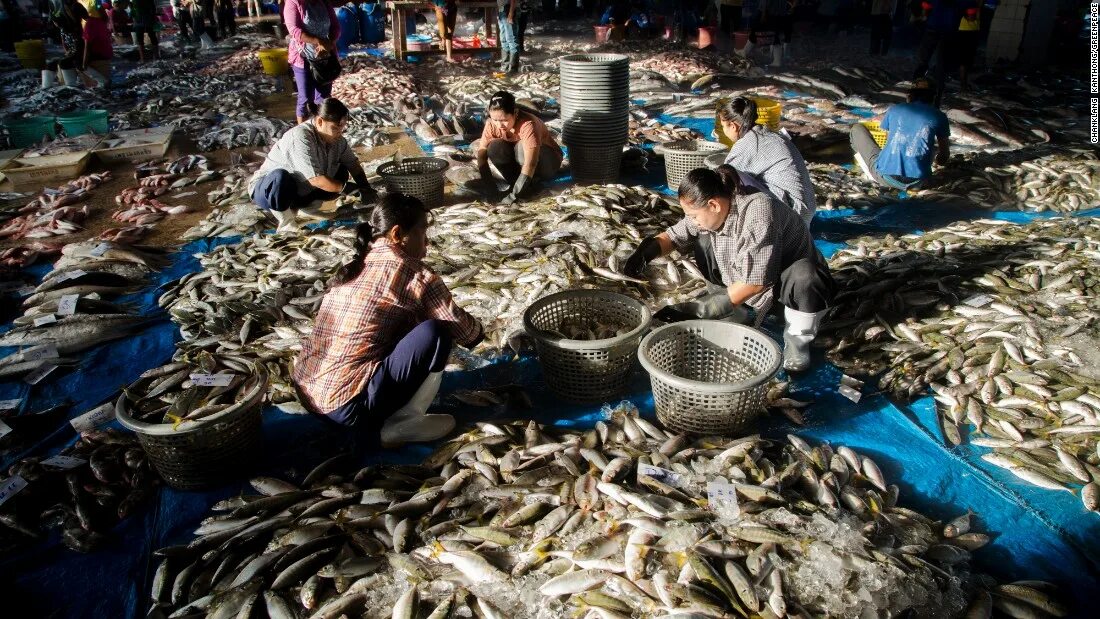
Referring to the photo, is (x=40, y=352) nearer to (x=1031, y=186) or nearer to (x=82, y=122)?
(x=82, y=122)

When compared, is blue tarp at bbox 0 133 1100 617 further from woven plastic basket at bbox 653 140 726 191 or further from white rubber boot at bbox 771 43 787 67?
white rubber boot at bbox 771 43 787 67

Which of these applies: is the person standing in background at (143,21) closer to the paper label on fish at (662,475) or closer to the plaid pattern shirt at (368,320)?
the plaid pattern shirt at (368,320)

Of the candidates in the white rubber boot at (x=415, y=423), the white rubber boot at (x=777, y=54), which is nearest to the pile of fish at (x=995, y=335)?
the white rubber boot at (x=415, y=423)

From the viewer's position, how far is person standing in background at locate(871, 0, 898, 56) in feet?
45.1

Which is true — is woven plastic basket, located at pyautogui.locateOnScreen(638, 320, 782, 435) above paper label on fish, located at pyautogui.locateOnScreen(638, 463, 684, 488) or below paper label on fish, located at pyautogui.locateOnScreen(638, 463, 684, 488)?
above

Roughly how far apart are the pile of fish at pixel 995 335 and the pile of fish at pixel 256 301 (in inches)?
123

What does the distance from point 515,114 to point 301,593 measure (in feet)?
14.9

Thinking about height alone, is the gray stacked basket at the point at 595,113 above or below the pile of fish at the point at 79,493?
above

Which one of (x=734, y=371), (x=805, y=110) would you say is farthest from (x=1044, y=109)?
(x=734, y=371)

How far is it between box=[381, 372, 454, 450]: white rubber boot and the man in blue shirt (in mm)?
4878

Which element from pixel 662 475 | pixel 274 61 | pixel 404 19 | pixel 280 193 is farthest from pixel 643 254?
pixel 404 19

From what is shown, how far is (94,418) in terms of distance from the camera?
3.35 metres

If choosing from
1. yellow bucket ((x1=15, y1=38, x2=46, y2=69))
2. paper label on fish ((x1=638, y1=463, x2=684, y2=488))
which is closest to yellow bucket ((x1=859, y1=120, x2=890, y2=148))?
paper label on fish ((x1=638, y1=463, x2=684, y2=488))

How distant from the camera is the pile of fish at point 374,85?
1034 centimetres
